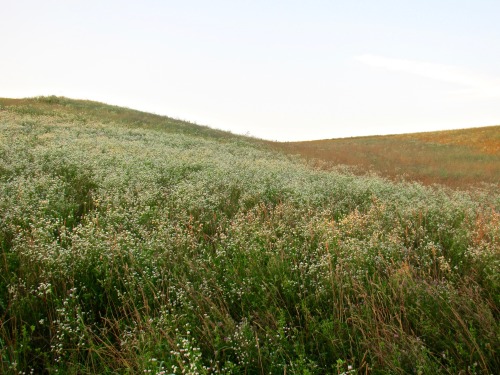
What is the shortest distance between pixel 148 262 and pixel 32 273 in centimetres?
128

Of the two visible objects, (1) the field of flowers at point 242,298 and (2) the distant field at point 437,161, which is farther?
(2) the distant field at point 437,161

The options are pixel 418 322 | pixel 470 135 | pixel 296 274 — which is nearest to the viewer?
pixel 418 322

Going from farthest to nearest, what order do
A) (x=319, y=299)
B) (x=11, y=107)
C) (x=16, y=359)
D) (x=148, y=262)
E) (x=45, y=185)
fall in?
(x=11, y=107) < (x=45, y=185) < (x=148, y=262) < (x=319, y=299) < (x=16, y=359)

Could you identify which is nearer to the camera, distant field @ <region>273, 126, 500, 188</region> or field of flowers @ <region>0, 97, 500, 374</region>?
field of flowers @ <region>0, 97, 500, 374</region>

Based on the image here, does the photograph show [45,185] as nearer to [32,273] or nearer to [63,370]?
[32,273]

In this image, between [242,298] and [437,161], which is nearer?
[242,298]

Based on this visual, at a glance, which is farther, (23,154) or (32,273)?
(23,154)

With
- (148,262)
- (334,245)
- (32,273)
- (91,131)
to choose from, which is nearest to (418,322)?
(334,245)

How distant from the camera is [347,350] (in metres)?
3.19

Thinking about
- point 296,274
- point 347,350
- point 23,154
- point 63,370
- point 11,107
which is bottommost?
point 63,370

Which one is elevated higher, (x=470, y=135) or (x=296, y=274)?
(x=470, y=135)

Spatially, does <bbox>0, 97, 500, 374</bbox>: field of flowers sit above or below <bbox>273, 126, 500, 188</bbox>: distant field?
below

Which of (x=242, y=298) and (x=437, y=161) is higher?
(x=437, y=161)

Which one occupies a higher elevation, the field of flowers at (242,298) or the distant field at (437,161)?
the distant field at (437,161)
